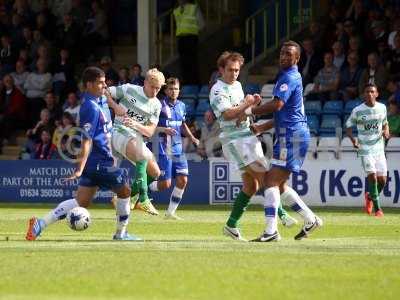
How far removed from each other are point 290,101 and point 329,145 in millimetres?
8752

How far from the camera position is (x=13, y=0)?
30.6 metres

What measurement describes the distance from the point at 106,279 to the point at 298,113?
398 centimetres

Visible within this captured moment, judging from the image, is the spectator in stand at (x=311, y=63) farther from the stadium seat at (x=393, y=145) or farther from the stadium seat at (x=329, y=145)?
the stadium seat at (x=393, y=145)

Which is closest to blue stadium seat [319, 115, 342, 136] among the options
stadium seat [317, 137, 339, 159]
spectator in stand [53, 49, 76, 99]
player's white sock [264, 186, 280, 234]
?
stadium seat [317, 137, 339, 159]

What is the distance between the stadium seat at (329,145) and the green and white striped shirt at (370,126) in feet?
8.01

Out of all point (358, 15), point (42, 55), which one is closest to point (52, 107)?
point (42, 55)

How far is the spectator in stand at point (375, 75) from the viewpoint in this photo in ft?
75.5

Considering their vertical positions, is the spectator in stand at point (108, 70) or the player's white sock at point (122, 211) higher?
the spectator in stand at point (108, 70)

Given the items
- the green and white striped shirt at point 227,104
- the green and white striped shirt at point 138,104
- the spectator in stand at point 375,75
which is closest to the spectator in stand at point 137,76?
the spectator in stand at point 375,75

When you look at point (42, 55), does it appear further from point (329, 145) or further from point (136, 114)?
point (136, 114)

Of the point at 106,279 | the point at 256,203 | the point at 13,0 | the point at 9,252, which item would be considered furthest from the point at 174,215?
the point at 13,0

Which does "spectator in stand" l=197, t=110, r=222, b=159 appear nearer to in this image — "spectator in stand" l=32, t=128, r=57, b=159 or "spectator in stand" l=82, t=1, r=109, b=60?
"spectator in stand" l=32, t=128, r=57, b=159

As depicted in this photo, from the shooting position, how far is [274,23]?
2895 cm

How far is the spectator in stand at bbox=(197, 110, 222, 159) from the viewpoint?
23.5 meters
